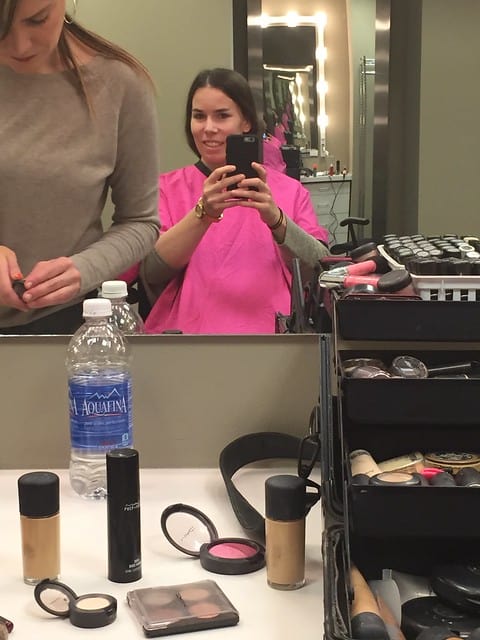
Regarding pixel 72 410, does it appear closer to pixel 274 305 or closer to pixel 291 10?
pixel 274 305

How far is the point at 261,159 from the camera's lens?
0.89 metres

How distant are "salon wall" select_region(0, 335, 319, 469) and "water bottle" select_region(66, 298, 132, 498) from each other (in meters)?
0.02

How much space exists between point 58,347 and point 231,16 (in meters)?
0.43

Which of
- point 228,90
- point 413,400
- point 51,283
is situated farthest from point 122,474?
point 228,90

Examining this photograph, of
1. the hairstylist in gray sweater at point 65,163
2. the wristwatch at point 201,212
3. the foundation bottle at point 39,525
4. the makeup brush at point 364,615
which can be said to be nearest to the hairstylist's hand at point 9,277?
the hairstylist in gray sweater at point 65,163

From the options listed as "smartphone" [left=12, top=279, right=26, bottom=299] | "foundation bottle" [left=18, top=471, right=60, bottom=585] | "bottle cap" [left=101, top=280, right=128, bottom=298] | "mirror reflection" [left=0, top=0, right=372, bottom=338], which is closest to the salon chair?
"mirror reflection" [left=0, top=0, right=372, bottom=338]

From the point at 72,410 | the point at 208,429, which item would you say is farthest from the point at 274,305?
the point at 72,410

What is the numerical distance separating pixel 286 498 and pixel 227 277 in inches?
14.7

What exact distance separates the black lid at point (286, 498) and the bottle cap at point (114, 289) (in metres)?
0.37

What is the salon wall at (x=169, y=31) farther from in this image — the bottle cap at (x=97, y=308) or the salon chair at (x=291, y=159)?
the bottle cap at (x=97, y=308)

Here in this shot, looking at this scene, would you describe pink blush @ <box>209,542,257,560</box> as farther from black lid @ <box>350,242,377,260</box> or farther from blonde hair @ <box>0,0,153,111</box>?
blonde hair @ <box>0,0,153,111</box>

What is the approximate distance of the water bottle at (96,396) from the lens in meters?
0.80

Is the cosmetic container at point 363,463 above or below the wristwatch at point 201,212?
below

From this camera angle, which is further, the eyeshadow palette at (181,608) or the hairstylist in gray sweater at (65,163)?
the hairstylist in gray sweater at (65,163)
